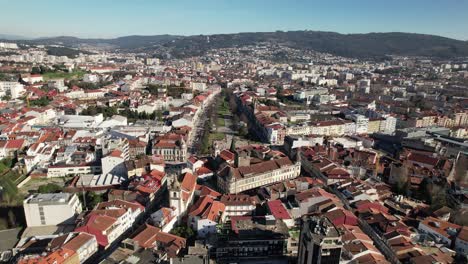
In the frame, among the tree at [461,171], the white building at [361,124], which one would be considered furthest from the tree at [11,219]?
the white building at [361,124]

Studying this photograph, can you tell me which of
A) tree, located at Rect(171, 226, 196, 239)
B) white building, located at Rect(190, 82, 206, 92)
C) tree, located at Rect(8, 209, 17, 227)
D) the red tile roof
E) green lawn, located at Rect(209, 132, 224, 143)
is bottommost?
tree, located at Rect(8, 209, 17, 227)

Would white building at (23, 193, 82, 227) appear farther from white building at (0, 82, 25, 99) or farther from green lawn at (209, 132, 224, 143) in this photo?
white building at (0, 82, 25, 99)

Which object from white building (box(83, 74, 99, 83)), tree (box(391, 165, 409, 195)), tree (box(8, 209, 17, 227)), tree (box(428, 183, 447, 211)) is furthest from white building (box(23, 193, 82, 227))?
white building (box(83, 74, 99, 83))

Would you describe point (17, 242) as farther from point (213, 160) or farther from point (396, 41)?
point (396, 41)

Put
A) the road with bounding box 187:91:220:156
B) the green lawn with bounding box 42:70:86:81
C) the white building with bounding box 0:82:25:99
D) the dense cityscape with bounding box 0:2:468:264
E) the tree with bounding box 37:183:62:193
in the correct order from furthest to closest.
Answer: the green lawn with bounding box 42:70:86:81
the white building with bounding box 0:82:25:99
the road with bounding box 187:91:220:156
the tree with bounding box 37:183:62:193
the dense cityscape with bounding box 0:2:468:264

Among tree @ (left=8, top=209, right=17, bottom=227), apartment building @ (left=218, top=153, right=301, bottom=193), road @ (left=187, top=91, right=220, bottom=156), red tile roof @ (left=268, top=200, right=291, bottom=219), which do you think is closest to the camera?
red tile roof @ (left=268, top=200, right=291, bottom=219)

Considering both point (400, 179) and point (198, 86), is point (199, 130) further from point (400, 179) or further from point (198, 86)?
point (198, 86)

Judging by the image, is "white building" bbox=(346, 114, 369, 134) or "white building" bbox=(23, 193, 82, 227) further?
"white building" bbox=(346, 114, 369, 134)

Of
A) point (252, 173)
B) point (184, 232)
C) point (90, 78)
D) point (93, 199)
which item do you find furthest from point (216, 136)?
point (90, 78)
